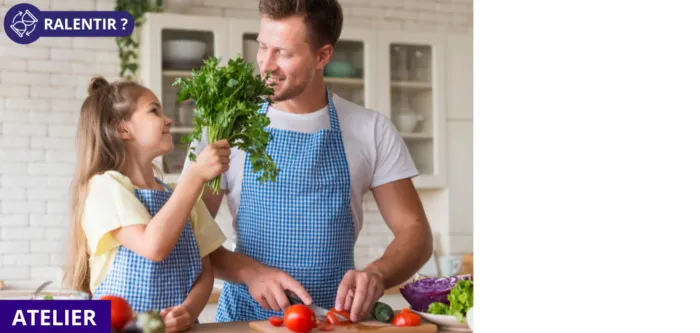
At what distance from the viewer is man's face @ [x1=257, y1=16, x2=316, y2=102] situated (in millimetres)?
1808

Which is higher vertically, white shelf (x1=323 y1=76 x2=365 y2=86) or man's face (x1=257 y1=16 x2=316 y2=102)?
white shelf (x1=323 y1=76 x2=365 y2=86)

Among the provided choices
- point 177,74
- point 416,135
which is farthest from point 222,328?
point 416,135

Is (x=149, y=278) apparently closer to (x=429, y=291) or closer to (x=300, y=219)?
(x=300, y=219)

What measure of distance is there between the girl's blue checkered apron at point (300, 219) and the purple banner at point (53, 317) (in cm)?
61

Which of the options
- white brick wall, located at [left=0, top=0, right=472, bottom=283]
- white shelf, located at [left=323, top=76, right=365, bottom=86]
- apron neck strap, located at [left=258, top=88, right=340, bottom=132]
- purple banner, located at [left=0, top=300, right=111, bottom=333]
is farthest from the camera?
white shelf, located at [left=323, top=76, right=365, bottom=86]

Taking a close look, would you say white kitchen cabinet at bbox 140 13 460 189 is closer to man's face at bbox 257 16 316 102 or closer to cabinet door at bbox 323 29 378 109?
cabinet door at bbox 323 29 378 109

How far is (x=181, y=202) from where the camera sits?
1480mm

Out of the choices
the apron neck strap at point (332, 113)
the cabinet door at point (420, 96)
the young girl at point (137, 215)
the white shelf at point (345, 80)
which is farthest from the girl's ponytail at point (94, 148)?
the cabinet door at point (420, 96)

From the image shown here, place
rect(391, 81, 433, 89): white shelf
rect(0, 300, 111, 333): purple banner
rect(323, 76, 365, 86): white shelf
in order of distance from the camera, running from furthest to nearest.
Result: 1. rect(391, 81, 433, 89): white shelf
2. rect(323, 76, 365, 86): white shelf
3. rect(0, 300, 111, 333): purple banner

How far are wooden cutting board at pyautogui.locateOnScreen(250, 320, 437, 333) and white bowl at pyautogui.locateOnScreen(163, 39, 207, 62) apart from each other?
2.00 metres

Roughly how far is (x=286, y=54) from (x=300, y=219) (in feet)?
1.25

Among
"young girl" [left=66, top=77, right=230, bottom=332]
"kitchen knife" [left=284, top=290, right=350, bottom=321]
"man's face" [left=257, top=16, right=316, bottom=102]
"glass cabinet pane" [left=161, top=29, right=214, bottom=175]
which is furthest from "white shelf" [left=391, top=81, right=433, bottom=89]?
"kitchen knife" [left=284, top=290, right=350, bottom=321]
